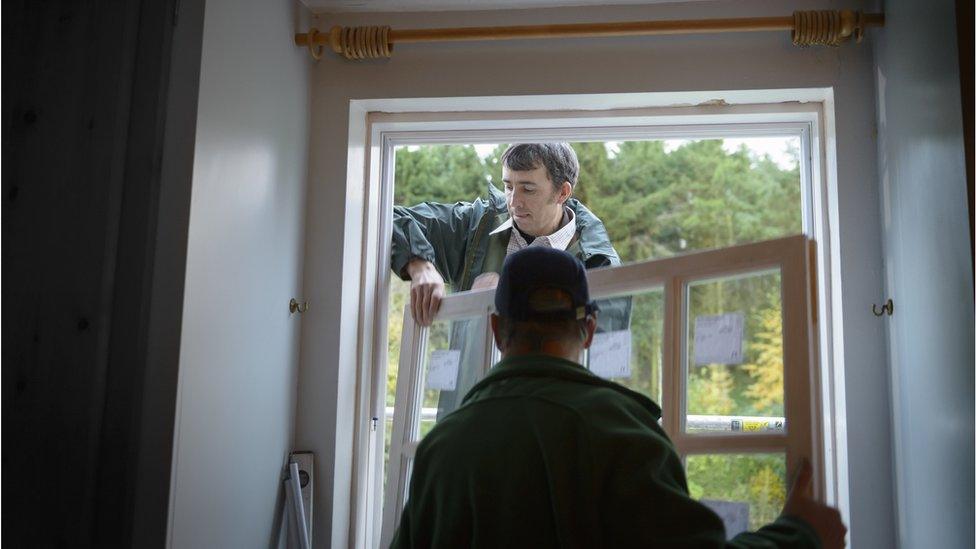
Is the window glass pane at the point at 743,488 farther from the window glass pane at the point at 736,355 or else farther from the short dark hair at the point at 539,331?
the short dark hair at the point at 539,331

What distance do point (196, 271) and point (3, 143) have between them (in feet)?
1.42

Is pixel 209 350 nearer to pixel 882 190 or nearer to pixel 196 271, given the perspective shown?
pixel 196 271

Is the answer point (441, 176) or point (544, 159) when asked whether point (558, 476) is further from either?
point (441, 176)

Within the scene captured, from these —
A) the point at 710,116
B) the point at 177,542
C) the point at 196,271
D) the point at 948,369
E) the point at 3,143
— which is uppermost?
the point at 710,116

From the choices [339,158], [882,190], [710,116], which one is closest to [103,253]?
[339,158]

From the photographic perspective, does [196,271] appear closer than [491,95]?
Yes

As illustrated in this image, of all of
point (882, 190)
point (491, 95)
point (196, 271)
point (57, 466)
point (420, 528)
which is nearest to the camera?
point (420, 528)

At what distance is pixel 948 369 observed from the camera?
1475 millimetres

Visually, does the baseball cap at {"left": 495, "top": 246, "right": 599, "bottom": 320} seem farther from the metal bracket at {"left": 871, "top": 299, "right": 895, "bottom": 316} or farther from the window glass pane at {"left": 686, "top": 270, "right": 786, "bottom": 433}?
the metal bracket at {"left": 871, "top": 299, "right": 895, "bottom": 316}

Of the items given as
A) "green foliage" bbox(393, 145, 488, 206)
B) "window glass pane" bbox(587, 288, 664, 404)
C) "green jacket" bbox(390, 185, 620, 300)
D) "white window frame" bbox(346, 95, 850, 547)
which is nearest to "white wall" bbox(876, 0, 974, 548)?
"white window frame" bbox(346, 95, 850, 547)

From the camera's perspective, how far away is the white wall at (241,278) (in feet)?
5.17

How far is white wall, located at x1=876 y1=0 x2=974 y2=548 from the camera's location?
1399 millimetres

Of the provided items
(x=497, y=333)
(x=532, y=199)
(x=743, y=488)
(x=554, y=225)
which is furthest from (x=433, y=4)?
(x=743, y=488)

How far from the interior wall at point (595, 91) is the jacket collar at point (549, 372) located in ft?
3.09
